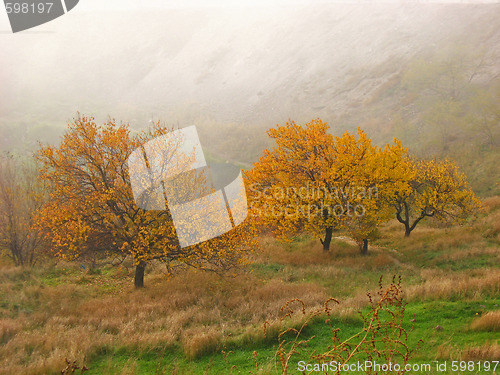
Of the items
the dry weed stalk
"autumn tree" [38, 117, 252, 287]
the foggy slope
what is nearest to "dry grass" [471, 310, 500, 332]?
the dry weed stalk

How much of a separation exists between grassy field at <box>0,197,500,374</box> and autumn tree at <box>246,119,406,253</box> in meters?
3.07

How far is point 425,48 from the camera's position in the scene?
67312 mm

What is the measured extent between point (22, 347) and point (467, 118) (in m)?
56.9

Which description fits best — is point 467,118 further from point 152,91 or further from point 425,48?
point 152,91

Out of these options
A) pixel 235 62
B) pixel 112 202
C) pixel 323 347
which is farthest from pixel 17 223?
pixel 235 62

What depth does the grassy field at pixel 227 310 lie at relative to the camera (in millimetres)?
7719

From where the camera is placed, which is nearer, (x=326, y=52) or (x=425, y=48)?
(x=425, y=48)

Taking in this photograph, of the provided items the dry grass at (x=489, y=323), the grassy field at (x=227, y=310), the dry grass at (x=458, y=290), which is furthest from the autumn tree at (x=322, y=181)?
the dry grass at (x=489, y=323)

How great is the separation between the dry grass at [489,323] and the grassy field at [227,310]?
→ 24mm

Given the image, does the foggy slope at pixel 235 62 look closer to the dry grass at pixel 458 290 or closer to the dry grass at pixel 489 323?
the dry grass at pixel 458 290

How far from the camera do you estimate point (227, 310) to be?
41.8 feet

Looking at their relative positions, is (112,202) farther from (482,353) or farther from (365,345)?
(482,353)

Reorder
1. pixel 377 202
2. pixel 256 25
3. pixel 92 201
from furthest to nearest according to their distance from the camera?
pixel 256 25
pixel 377 202
pixel 92 201

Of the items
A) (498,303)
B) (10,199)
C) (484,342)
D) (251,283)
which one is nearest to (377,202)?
(251,283)
